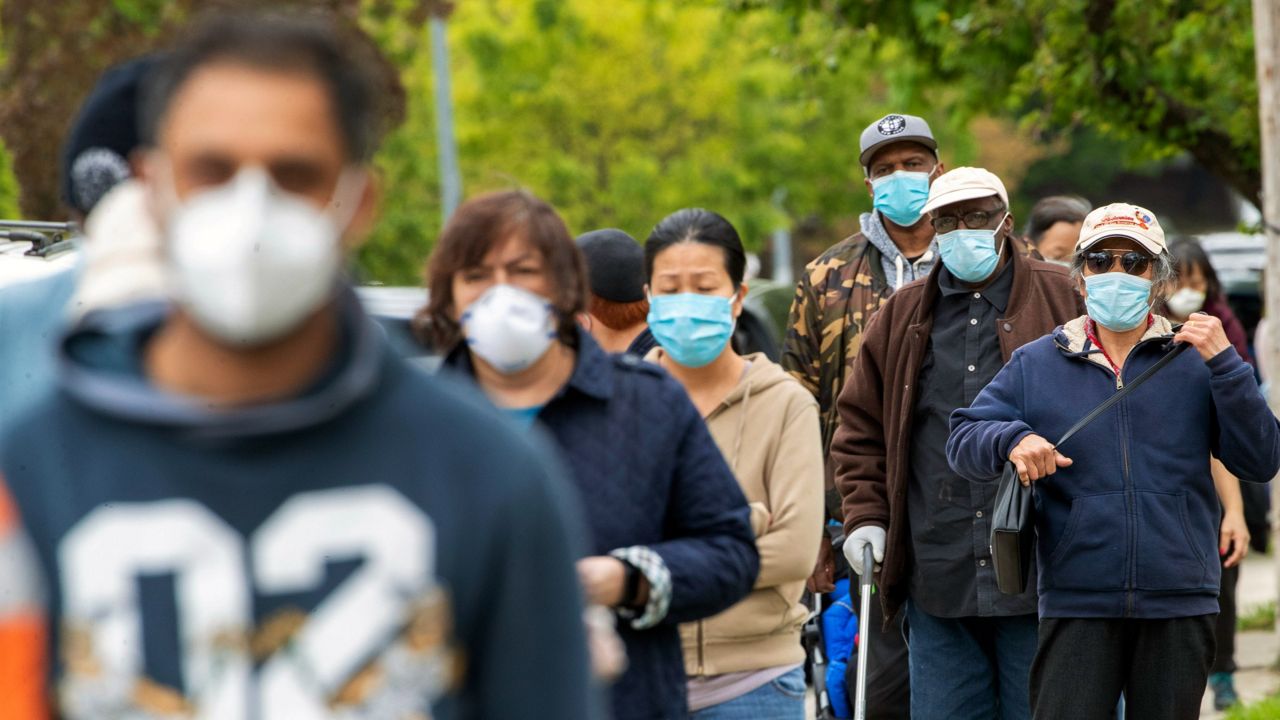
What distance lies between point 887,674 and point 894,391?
3.64ft

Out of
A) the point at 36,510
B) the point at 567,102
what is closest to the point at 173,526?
the point at 36,510

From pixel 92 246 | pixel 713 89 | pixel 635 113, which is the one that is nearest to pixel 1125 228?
pixel 92 246

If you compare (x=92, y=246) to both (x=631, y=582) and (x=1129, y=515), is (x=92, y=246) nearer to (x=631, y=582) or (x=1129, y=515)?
(x=631, y=582)

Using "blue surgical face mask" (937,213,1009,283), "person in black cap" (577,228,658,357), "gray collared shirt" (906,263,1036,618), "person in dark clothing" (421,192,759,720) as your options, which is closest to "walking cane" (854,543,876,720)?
"gray collared shirt" (906,263,1036,618)

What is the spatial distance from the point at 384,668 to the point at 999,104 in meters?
10.8

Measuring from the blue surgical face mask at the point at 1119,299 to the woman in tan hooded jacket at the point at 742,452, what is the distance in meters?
1.13

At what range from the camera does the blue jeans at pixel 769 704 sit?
15.2 ft

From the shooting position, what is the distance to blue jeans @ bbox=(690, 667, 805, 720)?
463cm

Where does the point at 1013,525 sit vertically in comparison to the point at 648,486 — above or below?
below

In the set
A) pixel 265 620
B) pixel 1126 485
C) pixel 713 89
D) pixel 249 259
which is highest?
pixel 713 89

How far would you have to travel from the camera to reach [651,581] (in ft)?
11.5

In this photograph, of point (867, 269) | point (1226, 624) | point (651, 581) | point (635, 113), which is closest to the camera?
point (651, 581)

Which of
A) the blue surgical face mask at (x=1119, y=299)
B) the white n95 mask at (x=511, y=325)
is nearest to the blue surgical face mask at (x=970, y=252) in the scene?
the blue surgical face mask at (x=1119, y=299)

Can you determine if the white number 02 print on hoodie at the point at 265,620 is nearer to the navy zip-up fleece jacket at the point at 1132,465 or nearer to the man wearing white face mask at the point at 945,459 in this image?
the navy zip-up fleece jacket at the point at 1132,465
